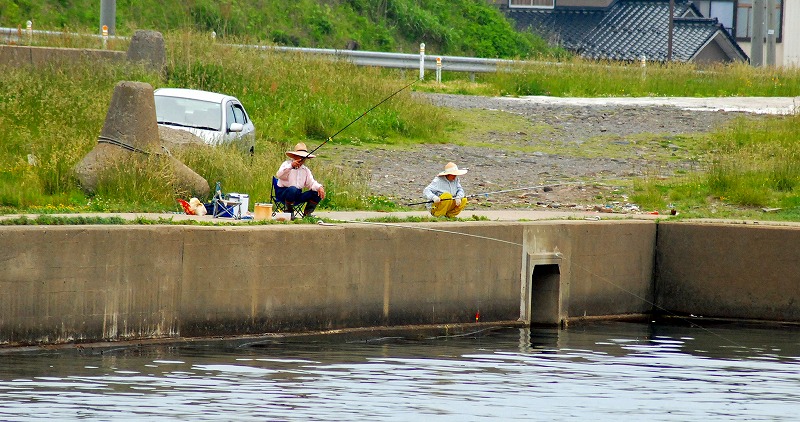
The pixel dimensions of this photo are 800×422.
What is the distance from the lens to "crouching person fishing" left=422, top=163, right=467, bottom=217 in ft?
52.1

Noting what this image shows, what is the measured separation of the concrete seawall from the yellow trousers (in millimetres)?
400

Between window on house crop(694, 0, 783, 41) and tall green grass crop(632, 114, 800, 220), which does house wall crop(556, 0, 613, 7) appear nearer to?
window on house crop(694, 0, 783, 41)

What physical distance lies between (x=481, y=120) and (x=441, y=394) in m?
15.8

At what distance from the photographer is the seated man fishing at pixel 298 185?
49.0 ft

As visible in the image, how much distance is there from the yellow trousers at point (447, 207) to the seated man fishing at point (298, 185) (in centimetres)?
152

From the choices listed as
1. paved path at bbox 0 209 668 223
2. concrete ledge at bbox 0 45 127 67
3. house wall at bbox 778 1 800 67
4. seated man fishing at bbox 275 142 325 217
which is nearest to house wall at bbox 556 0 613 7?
house wall at bbox 778 1 800 67

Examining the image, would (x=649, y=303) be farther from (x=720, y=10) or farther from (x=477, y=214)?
(x=720, y=10)

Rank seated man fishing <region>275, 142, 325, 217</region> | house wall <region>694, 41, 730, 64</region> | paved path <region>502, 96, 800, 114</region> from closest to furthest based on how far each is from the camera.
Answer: seated man fishing <region>275, 142, 325, 217</region>, paved path <region>502, 96, 800, 114</region>, house wall <region>694, 41, 730, 64</region>

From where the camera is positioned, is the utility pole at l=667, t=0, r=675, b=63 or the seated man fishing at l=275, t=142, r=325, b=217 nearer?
the seated man fishing at l=275, t=142, r=325, b=217

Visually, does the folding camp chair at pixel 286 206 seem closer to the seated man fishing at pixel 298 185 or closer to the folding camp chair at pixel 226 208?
the seated man fishing at pixel 298 185

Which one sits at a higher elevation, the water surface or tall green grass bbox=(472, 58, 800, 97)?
tall green grass bbox=(472, 58, 800, 97)

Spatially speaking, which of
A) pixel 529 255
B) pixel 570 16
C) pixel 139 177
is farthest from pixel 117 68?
pixel 570 16

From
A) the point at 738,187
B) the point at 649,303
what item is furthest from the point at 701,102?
the point at 649,303

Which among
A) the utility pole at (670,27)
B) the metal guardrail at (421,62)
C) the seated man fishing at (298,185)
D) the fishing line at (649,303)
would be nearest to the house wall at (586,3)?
the utility pole at (670,27)
